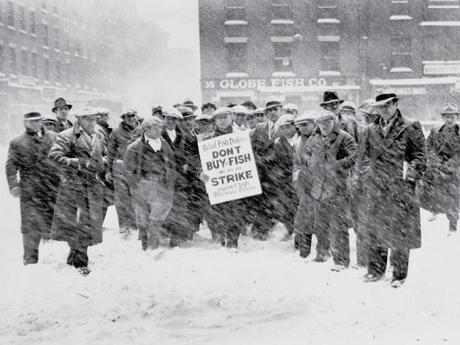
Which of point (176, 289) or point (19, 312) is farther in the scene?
point (176, 289)

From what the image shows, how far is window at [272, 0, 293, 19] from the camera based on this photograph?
28688 millimetres

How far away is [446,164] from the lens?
9688mm

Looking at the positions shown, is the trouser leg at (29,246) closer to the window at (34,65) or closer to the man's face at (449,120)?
the man's face at (449,120)

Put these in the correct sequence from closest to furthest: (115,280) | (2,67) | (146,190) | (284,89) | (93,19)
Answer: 1. (115,280)
2. (146,190)
3. (284,89)
4. (2,67)
5. (93,19)

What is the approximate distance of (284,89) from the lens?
28.0 metres

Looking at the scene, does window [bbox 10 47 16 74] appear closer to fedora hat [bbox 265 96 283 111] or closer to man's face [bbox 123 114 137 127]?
man's face [bbox 123 114 137 127]

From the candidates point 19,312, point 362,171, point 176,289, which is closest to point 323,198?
point 362,171

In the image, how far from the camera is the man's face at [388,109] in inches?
238

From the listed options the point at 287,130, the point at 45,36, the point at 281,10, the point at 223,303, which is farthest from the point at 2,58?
the point at 223,303

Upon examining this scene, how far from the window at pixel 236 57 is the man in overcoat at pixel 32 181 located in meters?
21.8

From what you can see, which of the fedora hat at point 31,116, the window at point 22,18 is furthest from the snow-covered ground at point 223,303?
the window at point 22,18

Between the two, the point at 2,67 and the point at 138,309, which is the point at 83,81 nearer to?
the point at 2,67

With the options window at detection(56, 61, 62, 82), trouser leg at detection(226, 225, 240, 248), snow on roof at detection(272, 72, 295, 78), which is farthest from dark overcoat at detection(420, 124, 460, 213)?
window at detection(56, 61, 62, 82)

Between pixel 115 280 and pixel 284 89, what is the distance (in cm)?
2263
